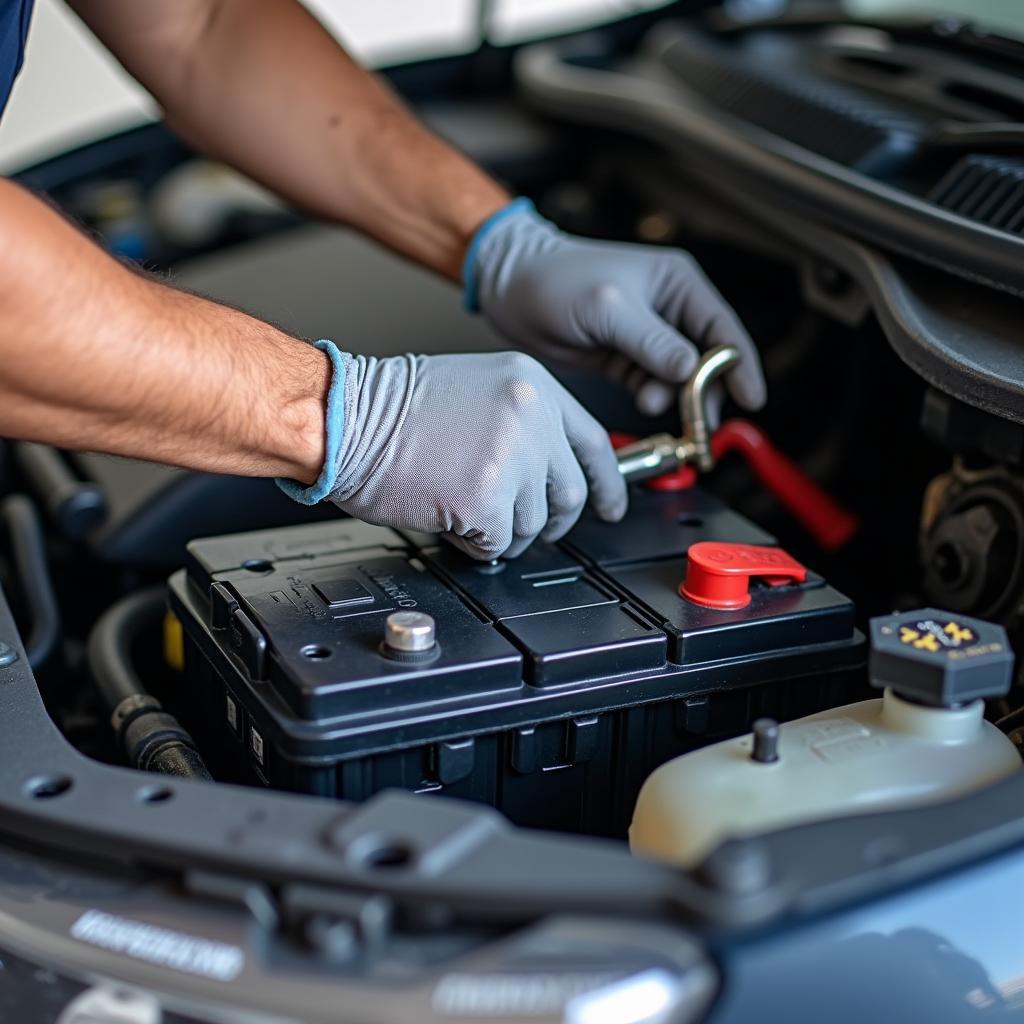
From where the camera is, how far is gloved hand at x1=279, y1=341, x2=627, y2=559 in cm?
110

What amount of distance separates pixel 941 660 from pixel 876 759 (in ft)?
0.28

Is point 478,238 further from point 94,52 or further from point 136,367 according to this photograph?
point 94,52

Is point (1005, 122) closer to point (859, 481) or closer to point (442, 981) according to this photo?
point (859, 481)

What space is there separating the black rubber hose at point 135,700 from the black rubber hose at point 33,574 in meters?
0.05

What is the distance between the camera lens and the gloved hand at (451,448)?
3.62ft

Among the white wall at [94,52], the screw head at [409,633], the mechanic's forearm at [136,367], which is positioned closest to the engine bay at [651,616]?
the screw head at [409,633]

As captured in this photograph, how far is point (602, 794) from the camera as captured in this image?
1.08 m

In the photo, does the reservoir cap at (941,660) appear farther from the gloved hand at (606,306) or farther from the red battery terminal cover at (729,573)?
the gloved hand at (606,306)

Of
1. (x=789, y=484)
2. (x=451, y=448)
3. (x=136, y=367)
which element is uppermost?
(x=136, y=367)

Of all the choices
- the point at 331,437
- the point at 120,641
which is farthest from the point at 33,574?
the point at 331,437

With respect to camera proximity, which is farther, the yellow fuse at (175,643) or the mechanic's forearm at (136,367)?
the yellow fuse at (175,643)

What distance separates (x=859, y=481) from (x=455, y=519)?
0.64 metres

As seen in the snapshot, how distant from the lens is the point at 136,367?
947 millimetres

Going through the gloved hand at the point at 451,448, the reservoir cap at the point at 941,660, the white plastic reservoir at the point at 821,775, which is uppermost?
the gloved hand at the point at 451,448
